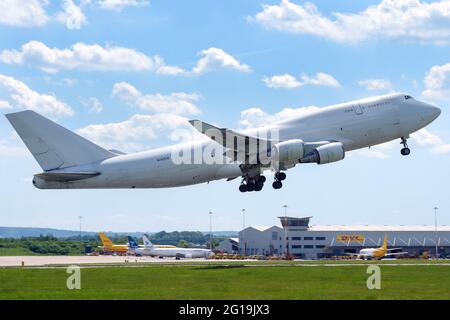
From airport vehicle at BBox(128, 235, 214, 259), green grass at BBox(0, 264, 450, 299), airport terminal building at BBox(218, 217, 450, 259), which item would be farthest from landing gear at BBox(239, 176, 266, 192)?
airport terminal building at BBox(218, 217, 450, 259)

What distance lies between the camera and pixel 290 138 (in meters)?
65.4

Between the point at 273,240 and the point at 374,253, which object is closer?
the point at 374,253

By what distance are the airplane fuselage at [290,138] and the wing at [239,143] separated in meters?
1.15

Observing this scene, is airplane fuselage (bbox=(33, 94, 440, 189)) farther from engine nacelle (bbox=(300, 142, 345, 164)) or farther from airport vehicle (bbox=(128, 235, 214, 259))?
airport vehicle (bbox=(128, 235, 214, 259))

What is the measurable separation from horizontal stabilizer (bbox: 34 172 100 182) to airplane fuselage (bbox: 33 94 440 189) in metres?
0.45

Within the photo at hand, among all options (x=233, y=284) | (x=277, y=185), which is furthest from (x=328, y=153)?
(x=233, y=284)

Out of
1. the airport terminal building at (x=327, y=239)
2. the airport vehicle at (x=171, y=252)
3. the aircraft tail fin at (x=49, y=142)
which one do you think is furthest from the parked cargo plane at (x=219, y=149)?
the airport terminal building at (x=327, y=239)

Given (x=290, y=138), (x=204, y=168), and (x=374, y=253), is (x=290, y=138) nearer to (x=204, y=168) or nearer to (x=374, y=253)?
(x=204, y=168)

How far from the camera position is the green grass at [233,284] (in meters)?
37.7

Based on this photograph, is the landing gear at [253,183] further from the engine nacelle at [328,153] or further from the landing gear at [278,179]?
the engine nacelle at [328,153]

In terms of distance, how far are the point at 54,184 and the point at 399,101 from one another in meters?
32.1

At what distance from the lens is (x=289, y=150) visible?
62969 mm

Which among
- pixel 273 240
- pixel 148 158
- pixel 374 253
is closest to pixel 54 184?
pixel 148 158

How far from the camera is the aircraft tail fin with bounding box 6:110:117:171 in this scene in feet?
204
